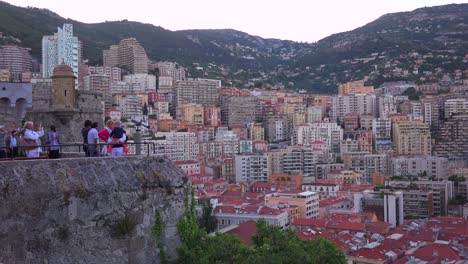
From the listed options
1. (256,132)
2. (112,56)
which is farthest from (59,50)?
(112,56)

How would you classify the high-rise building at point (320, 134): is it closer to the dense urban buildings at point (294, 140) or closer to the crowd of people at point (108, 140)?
the dense urban buildings at point (294, 140)

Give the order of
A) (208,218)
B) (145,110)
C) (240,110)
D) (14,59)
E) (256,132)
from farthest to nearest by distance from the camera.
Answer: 1. (240,110)
2. (14,59)
3. (145,110)
4. (256,132)
5. (208,218)

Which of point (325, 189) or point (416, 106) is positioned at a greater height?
point (416, 106)

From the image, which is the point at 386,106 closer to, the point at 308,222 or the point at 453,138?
the point at 453,138

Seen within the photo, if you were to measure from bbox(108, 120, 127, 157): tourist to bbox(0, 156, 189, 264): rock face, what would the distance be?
0.38 m

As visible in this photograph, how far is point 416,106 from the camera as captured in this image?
8256cm

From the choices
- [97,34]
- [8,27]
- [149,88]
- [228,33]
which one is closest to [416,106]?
[149,88]

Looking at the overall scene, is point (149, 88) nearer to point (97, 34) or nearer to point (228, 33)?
point (97, 34)

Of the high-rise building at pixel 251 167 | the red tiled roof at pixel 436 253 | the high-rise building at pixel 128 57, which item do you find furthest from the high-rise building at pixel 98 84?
the red tiled roof at pixel 436 253

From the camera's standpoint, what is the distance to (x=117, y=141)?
239 inches

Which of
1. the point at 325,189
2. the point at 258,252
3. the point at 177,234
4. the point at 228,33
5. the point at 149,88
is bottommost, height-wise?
the point at 325,189

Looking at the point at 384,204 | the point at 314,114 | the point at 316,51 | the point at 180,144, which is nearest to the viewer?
the point at 384,204

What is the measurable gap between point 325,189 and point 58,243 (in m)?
45.2

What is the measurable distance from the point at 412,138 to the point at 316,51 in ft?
260
